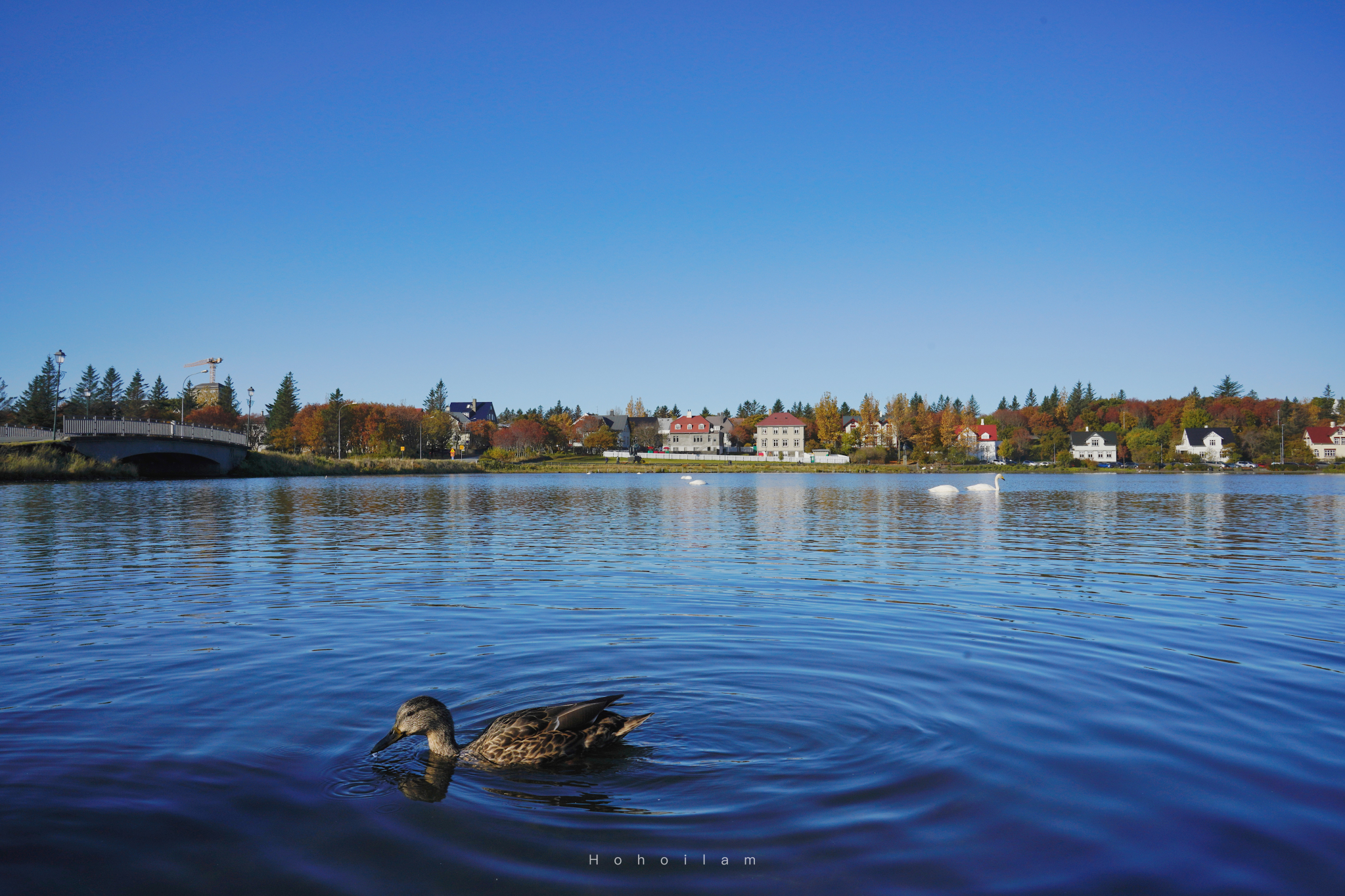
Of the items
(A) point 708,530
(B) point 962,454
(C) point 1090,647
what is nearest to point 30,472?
(A) point 708,530

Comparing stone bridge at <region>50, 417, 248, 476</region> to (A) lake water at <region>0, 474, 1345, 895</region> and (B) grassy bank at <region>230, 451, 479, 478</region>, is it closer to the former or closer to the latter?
(B) grassy bank at <region>230, 451, 479, 478</region>

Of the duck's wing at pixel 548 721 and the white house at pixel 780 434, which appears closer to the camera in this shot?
the duck's wing at pixel 548 721

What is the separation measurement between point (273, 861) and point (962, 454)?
134916mm

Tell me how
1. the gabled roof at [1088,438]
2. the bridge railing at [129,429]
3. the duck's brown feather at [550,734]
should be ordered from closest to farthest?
the duck's brown feather at [550,734]
the bridge railing at [129,429]
the gabled roof at [1088,438]

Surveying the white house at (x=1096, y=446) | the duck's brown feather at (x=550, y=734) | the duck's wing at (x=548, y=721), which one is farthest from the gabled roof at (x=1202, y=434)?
the duck's wing at (x=548, y=721)

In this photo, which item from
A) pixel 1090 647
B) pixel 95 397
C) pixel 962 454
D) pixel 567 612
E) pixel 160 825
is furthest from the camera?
pixel 95 397

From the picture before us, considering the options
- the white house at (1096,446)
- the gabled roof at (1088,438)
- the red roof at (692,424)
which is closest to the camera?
the white house at (1096,446)

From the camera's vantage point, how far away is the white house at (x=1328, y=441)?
148 metres

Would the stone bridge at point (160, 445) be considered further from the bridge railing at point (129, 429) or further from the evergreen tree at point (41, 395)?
the evergreen tree at point (41, 395)

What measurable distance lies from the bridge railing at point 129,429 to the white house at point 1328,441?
6844 inches

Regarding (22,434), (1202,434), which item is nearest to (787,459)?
(1202,434)

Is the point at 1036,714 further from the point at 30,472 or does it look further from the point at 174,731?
the point at 30,472

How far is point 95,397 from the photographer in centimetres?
14762

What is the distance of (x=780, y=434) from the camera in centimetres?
16112
